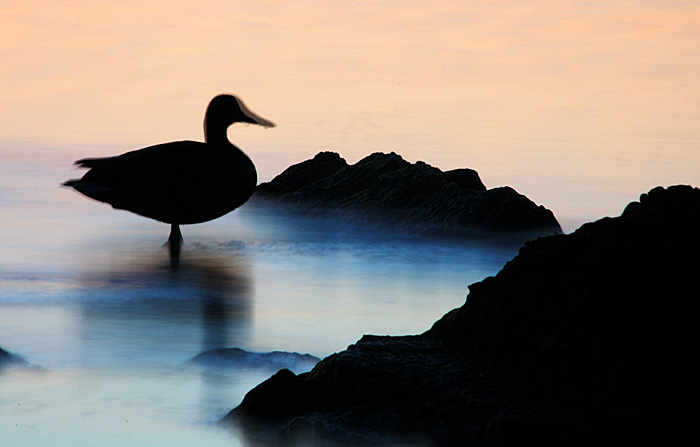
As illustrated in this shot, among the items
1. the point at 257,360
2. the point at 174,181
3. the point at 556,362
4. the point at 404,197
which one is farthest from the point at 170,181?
the point at 556,362

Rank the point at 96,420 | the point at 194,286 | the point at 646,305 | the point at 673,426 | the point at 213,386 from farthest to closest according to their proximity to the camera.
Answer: the point at 194,286 < the point at 213,386 < the point at 96,420 < the point at 646,305 < the point at 673,426

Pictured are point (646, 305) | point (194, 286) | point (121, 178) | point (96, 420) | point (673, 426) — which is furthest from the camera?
point (121, 178)

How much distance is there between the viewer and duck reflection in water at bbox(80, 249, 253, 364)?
4195 mm

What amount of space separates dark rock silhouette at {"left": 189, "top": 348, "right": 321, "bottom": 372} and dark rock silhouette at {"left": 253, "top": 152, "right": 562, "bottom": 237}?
335 centimetres

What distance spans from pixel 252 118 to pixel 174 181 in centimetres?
109

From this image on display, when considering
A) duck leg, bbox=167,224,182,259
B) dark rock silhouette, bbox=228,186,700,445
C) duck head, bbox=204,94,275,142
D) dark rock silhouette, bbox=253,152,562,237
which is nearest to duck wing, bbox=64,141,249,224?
duck leg, bbox=167,224,182,259

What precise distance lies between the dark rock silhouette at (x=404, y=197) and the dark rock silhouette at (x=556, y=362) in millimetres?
3832

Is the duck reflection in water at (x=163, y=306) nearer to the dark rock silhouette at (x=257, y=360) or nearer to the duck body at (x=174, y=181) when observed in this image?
the dark rock silhouette at (x=257, y=360)

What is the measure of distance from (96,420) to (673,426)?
6.13 feet

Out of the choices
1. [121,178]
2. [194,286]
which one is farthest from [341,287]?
[121,178]

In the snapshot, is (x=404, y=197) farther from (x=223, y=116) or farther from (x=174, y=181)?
(x=174, y=181)

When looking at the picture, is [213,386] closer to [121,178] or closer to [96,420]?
[96,420]

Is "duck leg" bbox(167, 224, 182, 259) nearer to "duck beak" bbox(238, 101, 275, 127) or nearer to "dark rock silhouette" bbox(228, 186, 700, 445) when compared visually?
"duck beak" bbox(238, 101, 275, 127)

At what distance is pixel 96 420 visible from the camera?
3129 mm
